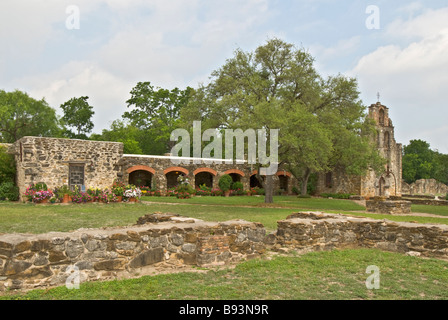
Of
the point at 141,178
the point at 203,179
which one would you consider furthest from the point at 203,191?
the point at 141,178

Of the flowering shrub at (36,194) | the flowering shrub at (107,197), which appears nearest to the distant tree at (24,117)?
the flowering shrub at (36,194)

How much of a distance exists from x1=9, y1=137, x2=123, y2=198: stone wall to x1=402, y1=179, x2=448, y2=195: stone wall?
35310mm

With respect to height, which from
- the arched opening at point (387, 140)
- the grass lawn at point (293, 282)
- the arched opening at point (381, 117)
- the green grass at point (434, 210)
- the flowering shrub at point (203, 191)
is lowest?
the green grass at point (434, 210)

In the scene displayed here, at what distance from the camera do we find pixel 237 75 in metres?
20.3

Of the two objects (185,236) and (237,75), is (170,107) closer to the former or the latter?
(237,75)

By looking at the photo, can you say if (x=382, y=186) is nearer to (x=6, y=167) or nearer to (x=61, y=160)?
(x=61, y=160)

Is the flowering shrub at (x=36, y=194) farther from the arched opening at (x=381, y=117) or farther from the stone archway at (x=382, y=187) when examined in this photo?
the arched opening at (x=381, y=117)

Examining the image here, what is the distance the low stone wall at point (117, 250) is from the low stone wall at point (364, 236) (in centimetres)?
92

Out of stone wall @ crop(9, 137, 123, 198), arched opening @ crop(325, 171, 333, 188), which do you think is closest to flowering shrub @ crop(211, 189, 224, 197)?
stone wall @ crop(9, 137, 123, 198)

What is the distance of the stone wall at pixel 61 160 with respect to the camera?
17922mm

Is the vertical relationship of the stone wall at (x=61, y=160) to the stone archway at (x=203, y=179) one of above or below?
above

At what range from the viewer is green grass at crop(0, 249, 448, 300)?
445 cm

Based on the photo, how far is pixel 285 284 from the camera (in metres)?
4.98

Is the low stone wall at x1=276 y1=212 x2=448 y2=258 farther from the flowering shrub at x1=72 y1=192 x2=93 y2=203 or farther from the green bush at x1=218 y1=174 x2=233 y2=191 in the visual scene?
the green bush at x1=218 y1=174 x2=233 y2=191
